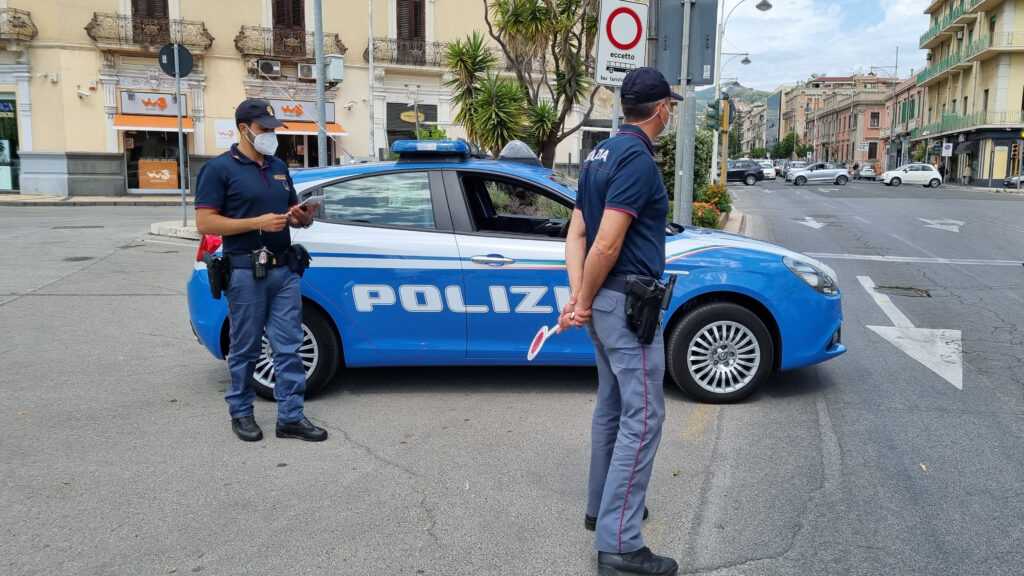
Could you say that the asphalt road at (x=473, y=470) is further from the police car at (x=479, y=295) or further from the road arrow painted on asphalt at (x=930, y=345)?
the police car at (x=479, y=295)

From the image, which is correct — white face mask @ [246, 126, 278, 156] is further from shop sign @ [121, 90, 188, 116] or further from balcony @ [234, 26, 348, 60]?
balcony @ [234, 26, 348, 60]

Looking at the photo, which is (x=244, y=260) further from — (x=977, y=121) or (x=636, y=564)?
(x=977, y=121)

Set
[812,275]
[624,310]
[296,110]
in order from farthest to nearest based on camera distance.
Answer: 1. [296,110]
2. [812,275]
3. [624,310]

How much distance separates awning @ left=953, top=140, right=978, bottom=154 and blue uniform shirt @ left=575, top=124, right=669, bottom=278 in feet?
194

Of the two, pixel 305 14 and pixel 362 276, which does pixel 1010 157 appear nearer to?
pixel 305 14

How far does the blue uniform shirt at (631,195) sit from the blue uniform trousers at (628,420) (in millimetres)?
170

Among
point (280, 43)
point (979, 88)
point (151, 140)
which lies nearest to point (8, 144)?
point (151, 140)

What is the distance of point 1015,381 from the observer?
5.84 metres

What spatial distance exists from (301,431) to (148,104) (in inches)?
1040

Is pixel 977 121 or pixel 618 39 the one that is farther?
pixel 977 121

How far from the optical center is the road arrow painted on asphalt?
617 centimetres

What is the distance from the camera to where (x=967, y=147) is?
180 feet

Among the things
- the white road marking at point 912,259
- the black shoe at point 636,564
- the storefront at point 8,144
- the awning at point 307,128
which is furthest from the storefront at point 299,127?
the black shoe at point 636,564

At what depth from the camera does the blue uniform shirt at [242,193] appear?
14.1 feet
